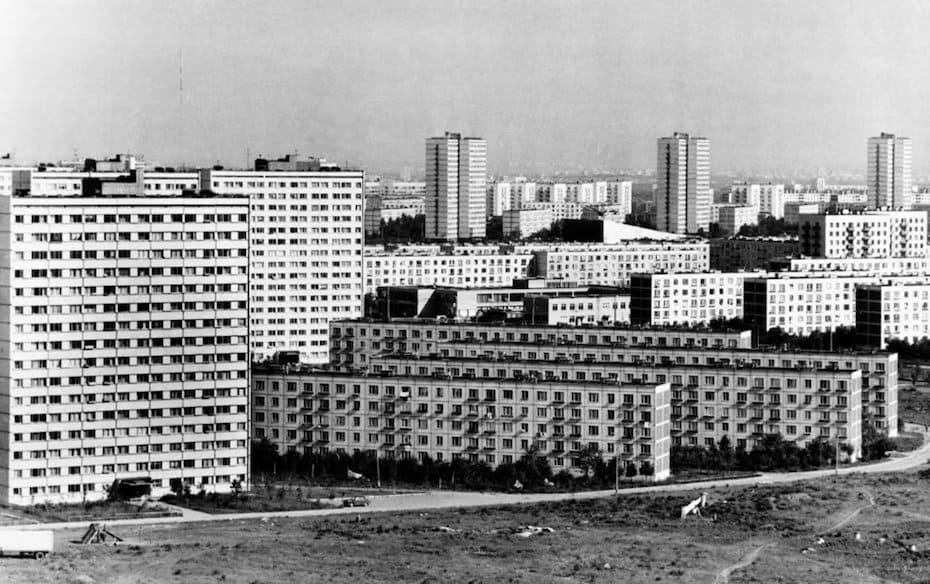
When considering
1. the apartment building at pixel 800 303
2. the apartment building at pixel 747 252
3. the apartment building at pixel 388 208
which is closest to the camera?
the apartment building at pixel 800 303

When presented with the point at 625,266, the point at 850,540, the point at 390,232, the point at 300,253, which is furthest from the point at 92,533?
the point at 390,232

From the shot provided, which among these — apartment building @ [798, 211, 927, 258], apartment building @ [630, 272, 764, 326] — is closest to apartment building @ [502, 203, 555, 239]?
apartment building @ [798, 211, 927, 258]

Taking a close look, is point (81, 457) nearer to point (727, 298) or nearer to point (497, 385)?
point (497, 385)

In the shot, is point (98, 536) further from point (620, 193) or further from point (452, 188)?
point (620, 193)

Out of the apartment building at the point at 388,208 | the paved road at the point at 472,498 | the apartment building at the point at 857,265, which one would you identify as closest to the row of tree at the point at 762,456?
the paved road at the point at 472,498

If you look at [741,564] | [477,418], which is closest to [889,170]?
[477,418]

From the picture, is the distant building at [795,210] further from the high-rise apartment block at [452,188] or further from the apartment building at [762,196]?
the high-rise apartment block at [452,188]
